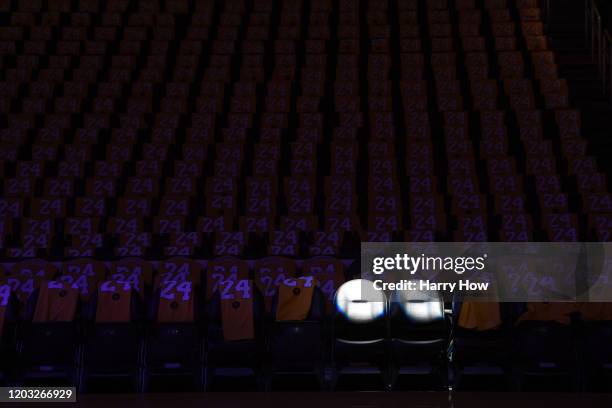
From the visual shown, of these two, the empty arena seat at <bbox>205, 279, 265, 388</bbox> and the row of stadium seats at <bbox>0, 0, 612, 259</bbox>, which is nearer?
the empty arena seat at <bbox>205, 279, 265, 388</bbox>

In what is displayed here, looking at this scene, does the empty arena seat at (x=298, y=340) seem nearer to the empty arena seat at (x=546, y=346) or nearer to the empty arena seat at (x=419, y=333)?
A: the empty arena seat at (x=419, y=333)

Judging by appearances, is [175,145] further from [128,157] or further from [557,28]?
[557,28]

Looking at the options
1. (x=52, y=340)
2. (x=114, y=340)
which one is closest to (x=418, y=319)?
(x=114, y=340)

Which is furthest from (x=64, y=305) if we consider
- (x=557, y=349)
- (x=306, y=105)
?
(x=306, y=105)

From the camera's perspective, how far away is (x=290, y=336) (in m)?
5.59

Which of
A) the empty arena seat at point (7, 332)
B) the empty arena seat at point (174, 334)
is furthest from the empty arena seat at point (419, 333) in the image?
the empty arena seat at point (7, 332)

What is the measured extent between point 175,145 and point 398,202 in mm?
2809

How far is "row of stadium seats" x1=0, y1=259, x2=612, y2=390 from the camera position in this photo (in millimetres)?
5562

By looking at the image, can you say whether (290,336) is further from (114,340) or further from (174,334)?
(114,340)

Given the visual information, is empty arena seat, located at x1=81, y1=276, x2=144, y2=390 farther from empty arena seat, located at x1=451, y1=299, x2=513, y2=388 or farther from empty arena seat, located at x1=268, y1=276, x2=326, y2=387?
empty arena seat, located at x1=451, y1=299, x2=513, y2=388

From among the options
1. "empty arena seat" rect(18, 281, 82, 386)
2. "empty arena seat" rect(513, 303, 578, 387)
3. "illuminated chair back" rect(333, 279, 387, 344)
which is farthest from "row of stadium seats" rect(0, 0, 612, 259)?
"empty arena seat" rect(513, 303, 578, 387)

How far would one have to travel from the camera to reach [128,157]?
373 inches

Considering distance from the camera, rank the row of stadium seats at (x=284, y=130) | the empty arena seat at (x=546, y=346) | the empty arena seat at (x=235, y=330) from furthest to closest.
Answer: the row of stadium seats at (x=284, y=130)
the empty arena seat at (x=235, y=330)
the empty arena seat at (x=546, y=346)

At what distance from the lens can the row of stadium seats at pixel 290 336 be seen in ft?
18.2
